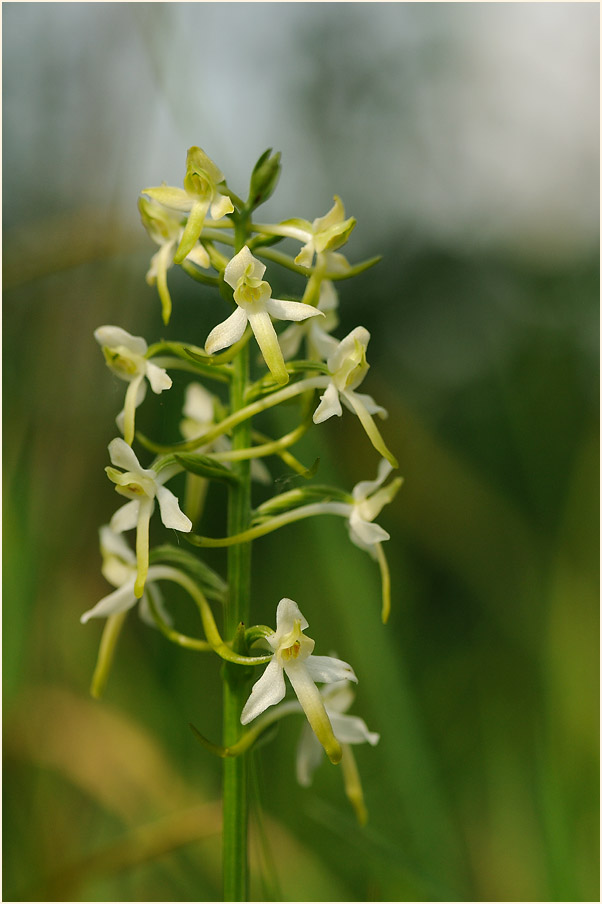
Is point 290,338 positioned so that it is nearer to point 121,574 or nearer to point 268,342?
point 268,342

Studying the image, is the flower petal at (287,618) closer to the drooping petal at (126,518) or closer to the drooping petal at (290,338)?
the drooping petal at (126,518)

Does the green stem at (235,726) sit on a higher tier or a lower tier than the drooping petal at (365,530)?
lower

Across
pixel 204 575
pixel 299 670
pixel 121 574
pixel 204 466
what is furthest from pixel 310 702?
pixel 121 574

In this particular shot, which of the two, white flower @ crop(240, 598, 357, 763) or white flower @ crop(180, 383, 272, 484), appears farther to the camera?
white flower @ crop(180, 383, 272, 484)

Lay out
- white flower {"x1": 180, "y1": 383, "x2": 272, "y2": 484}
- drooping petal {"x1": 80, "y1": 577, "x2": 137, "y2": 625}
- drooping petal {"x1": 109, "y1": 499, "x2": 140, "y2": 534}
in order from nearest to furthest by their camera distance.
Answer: drooping petal {"x1": 109, "y1": 499, "x2": 140, "y2": 534} → drooping petal {"x1": 80, "y1": 577, "x2": 137, "y2": 625} → white flower {"x1": 180, "y1": 383, "x2": 272, "y2": 484}

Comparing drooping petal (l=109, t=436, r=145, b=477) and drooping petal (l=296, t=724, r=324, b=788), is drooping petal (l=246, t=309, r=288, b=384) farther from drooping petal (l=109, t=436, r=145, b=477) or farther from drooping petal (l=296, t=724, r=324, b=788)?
drooping petal (l=296, t=724, r=324, b=788)

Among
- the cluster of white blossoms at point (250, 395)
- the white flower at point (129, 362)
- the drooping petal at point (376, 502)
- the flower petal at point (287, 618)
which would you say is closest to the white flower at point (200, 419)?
the cluster of white blossoms at point (250, 395)

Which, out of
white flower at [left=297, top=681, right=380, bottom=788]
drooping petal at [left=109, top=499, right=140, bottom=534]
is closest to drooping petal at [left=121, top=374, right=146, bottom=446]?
drooping petal at [left=109, top=499, right=140, bottom=534]

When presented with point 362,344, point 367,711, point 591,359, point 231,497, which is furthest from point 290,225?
point 591,359
